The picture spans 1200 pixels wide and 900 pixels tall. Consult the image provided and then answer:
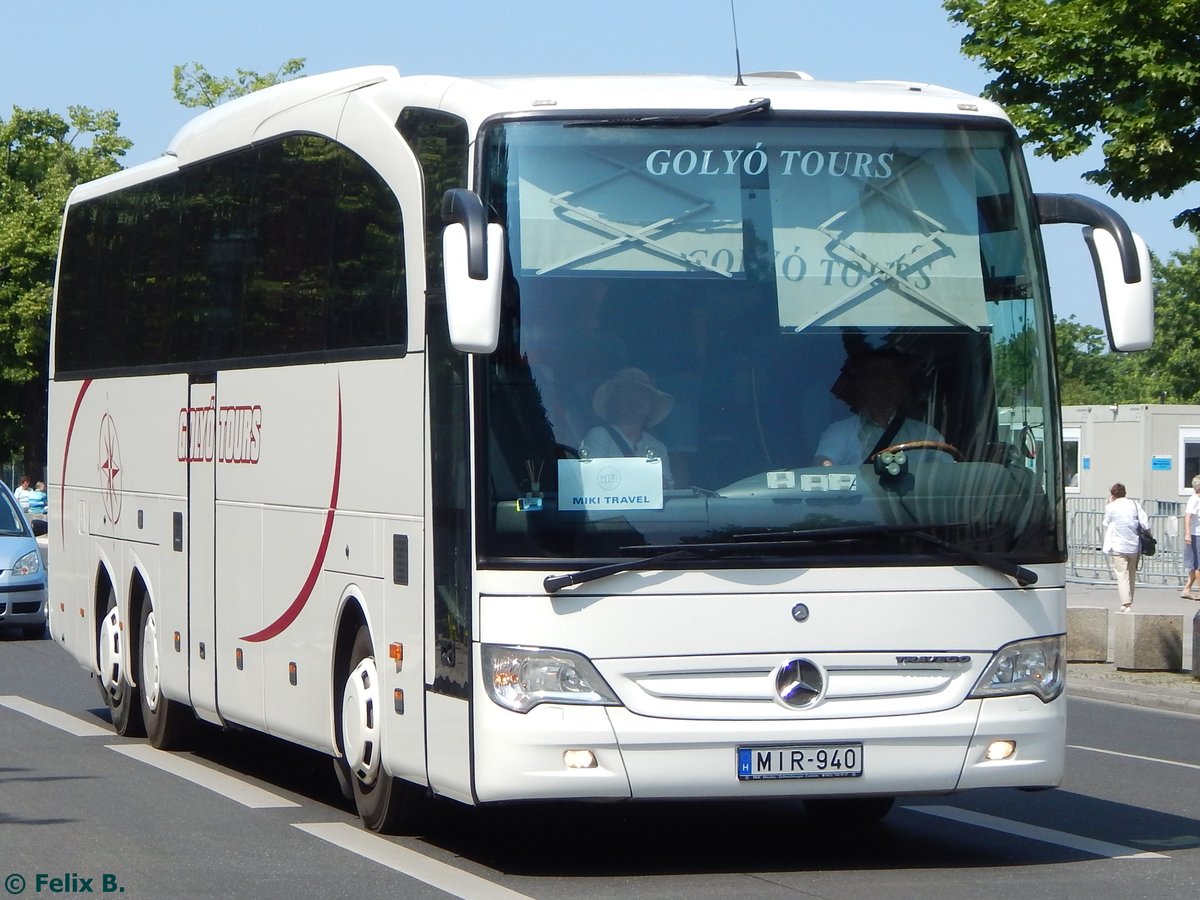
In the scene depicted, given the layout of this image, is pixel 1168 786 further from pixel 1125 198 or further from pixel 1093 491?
pixel 1093 491

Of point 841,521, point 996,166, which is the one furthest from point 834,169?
point 841,521

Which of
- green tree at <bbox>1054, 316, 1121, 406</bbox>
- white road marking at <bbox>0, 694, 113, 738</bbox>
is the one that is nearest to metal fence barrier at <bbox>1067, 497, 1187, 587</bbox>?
white road marking at <bbox>0, 694, 113, 738</bbox>

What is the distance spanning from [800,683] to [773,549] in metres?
0.55

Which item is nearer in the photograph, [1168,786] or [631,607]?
[631,607]

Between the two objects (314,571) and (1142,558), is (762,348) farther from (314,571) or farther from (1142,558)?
(1142,558)

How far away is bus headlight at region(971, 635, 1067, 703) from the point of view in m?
9.02

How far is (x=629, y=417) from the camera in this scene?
8781 mm

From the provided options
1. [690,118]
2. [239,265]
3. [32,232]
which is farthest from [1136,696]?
[32,232]

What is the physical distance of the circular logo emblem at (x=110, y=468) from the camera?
14914mm

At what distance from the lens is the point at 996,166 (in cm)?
941

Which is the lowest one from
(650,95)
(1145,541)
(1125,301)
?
(1145,541)

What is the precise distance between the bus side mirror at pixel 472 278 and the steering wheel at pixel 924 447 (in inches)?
67.2

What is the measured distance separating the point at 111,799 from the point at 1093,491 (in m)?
34.9

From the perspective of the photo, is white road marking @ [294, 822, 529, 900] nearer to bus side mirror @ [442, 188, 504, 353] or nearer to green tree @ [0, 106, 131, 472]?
bus side mirror @ [442, 188, 504, 353]
